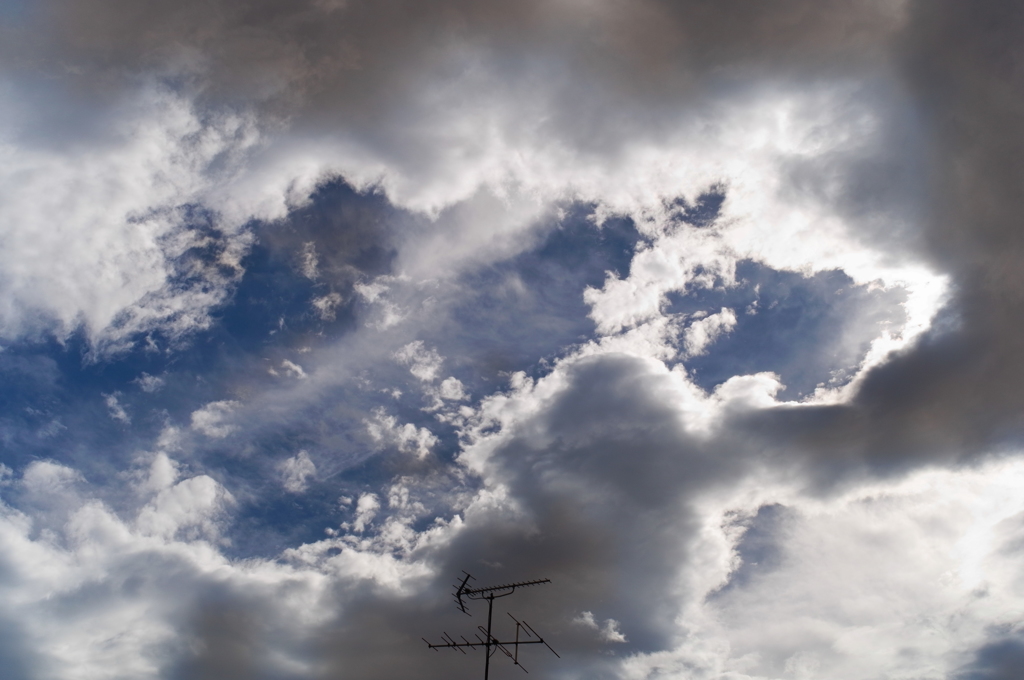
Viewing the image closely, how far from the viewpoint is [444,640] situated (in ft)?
208

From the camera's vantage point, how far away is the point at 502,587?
193ft

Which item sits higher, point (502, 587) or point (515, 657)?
point (502, 587)

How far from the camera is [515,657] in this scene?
196 ft

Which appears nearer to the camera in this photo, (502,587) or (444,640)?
(502,587)

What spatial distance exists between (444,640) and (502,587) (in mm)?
10177

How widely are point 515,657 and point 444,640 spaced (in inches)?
311

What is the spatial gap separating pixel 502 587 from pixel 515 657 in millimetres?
6928

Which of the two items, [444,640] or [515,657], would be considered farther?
[444,640]
